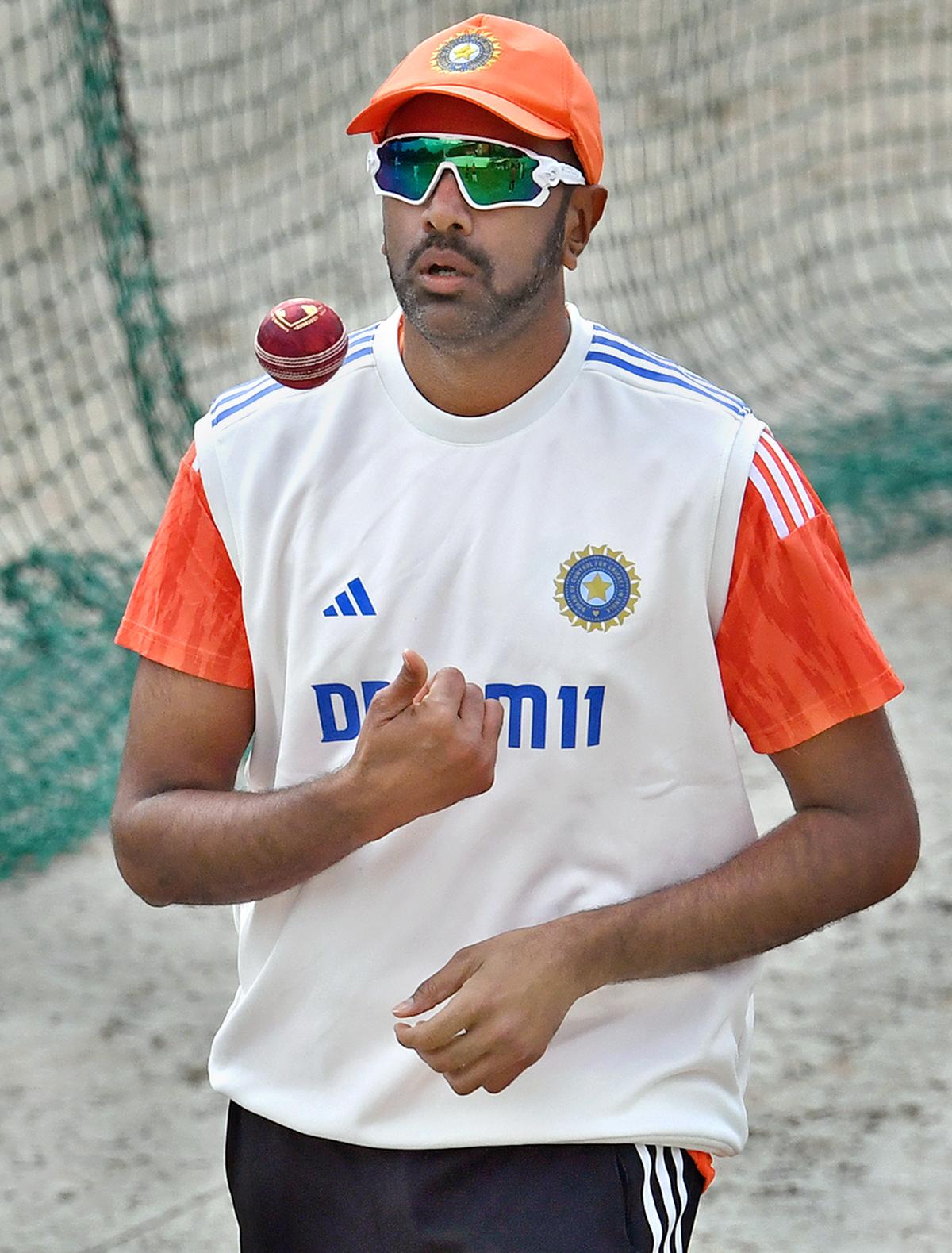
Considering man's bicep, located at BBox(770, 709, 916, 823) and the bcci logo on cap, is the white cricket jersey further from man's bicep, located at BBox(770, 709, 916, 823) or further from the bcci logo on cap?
the bcci logo on cap

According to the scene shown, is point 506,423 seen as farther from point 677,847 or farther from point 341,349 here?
point 677,847

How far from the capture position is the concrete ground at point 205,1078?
3238mm

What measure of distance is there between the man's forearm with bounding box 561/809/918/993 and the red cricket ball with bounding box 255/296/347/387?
63cm

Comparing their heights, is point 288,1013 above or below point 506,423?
below

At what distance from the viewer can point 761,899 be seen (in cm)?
195

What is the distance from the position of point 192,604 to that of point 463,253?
18.8 inches

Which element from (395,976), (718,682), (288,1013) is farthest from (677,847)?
(288,1013)

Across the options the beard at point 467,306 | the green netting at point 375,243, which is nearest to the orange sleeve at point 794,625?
the beard at point 467,306

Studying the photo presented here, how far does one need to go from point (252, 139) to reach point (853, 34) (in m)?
2.71

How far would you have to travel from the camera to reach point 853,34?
7.23m

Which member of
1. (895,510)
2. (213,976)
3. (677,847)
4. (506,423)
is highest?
(506,423)

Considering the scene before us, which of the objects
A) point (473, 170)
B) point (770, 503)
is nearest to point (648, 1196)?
point (770, 503)

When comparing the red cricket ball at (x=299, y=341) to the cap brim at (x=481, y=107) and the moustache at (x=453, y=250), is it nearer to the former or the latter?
the moustache at (x=453, y=250)

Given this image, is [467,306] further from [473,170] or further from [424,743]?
[424,743]
